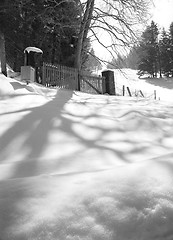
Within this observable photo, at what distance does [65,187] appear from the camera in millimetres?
1263

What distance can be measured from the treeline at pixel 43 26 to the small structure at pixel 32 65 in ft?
12.3

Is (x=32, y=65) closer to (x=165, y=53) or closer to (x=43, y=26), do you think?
(x=43, y=26)

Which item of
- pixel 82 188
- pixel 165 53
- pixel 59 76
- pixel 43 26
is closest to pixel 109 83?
pixel 59 76

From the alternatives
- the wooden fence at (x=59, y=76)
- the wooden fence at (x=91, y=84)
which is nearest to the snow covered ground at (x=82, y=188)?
the wooden fence at (x=59, y=76)

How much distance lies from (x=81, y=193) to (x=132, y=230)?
30 centimetres

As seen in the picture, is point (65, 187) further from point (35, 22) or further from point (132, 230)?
point (35, 22)

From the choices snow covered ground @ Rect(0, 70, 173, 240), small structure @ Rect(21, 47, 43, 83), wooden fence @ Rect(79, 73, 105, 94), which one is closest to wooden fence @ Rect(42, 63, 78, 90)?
small structure @ Rect(21, 47, 43, 83)

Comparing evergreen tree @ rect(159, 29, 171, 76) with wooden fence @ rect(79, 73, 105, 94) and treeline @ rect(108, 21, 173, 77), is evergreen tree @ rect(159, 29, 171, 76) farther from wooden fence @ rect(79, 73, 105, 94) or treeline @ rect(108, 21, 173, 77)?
wooden fence @ rect(79, 73, 105, 94)

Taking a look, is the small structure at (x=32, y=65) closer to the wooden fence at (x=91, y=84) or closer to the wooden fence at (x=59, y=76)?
the wooden fence at (x=59, y=76)

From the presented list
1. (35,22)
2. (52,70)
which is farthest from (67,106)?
(35,22)

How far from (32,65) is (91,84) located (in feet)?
13.6

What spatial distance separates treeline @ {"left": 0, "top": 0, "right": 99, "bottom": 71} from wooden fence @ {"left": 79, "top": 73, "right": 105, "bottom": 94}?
10.1 feet

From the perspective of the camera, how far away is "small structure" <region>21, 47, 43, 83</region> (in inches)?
347

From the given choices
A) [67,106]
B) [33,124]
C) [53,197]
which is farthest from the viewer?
[67,106]
